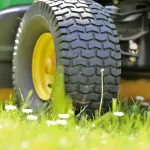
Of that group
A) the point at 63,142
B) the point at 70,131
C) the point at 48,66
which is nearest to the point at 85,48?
the point at 48,66

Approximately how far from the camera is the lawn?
2.25 metres

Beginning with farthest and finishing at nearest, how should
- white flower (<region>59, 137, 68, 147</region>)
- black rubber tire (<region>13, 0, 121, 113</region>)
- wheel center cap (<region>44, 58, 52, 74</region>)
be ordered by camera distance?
1. wheel center cap (<region>44, 58, 52, 74</region>)
2. black rubber tire (<region>13, 0, 121, 113</region>)
3. white flower (<region>59, 137, 68, 147</region>)

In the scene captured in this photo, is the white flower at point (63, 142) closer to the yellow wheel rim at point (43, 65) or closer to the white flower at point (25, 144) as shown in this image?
the white flower at point (25, 144)

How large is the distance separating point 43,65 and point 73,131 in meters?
1.01

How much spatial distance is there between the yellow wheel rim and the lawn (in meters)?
0.36

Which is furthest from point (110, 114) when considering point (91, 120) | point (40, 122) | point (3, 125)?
point (3, 125)

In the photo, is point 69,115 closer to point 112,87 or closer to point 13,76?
point 112,87

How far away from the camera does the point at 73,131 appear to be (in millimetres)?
2555

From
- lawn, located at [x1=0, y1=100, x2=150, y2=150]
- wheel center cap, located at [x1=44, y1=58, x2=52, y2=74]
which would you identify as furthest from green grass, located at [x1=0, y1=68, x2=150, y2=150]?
wheel center cap, located at [x1=44, y1=58, x2=52, y2=74]

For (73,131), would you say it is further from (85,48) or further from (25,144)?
(85,48)

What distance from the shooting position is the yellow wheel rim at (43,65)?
135 inches

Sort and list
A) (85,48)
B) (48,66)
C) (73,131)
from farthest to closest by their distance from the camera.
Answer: (48,66) < (85,48) < (73,131)

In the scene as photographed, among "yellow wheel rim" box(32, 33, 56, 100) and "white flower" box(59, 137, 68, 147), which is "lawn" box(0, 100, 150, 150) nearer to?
"white flower" box(59, 137, 68, 147)

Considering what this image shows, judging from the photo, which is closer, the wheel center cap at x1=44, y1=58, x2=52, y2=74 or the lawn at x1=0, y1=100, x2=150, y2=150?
the lawn at x1=0, y1=100, x2=150, y2=150
